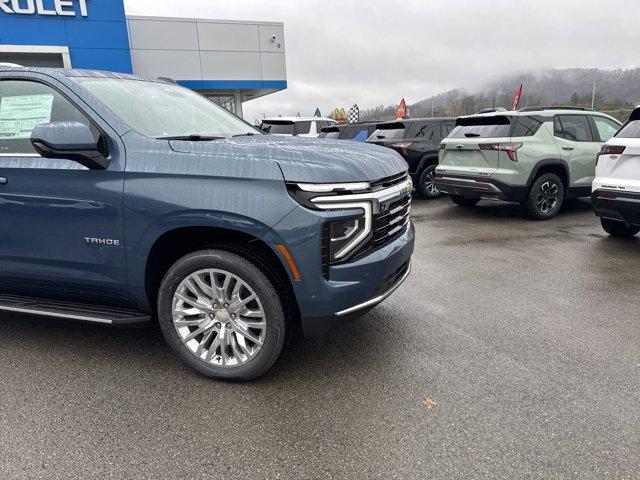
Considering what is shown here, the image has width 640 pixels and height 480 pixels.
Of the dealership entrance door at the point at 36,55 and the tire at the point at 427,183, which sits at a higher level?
the dealership entrance door at the point at 36,55

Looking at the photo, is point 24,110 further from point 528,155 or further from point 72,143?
point 528,155

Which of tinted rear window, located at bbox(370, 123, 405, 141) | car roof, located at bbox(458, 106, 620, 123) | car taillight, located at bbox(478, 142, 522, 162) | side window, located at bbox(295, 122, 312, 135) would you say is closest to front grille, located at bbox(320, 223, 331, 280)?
car taillight, located at bbox(478, 142, 522, 162)

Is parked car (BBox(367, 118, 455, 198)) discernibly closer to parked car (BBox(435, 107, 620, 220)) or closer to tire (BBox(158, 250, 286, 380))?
parked car (BBox(435, 107, 620, 220))

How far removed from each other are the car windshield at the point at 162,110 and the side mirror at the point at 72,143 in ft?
0.89

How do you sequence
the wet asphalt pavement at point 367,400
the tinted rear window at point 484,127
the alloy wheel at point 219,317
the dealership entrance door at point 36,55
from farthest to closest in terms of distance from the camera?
1. the dealership entrance door at point 36,55
2. the tinted rear window at point 484,127
3. the alloy wheel at point 219,317
4. the wet asphalt pavement at point 367,400

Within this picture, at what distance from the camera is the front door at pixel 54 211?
2.85 m

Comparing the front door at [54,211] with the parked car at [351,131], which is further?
the parked car at [351,131]

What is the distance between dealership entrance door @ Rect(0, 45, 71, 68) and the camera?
17.3m

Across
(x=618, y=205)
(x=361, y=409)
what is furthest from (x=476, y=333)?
(x=618, y=205)

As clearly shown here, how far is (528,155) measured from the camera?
7.27 m

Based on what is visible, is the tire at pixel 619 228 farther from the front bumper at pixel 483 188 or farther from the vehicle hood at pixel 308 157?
the vehicle hood at pixel 308 157

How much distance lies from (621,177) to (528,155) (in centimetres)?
208

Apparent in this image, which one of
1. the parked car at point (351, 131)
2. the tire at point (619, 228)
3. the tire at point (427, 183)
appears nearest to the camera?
the tire at point (619, 228)

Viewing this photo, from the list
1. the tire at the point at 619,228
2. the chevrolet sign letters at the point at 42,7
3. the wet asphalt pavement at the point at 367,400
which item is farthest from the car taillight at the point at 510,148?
the chevrolet sign letters at the point at 42,7
